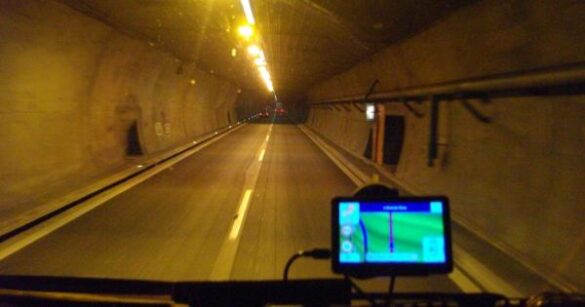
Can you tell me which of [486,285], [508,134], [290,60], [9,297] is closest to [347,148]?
[290,60]

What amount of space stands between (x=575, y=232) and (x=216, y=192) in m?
9.32

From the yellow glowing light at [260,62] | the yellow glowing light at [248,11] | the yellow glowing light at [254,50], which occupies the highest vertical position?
the yellow glowing light at [248,11]

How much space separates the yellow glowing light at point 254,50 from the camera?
76.0ft

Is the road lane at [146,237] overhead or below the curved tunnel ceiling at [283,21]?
below

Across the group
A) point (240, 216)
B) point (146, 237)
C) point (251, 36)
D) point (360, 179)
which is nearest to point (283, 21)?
point (251, 36)

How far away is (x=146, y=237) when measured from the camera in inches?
396

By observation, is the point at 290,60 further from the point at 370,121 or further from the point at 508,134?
the point at 508,134

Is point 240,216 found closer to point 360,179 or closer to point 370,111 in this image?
point 360,179

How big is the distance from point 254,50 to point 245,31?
6173 mm

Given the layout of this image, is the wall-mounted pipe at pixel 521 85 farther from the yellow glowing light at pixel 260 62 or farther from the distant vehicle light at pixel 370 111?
the yellow glowing light at pixel 260 62

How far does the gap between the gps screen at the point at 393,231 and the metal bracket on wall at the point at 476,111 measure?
788cm

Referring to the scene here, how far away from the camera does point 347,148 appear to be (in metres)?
28.8

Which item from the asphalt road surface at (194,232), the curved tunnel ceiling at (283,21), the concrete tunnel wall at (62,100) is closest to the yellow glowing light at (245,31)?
the curved tunnel ceiling at (283,21)

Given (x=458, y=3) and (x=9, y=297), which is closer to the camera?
(x=9, y=297)
